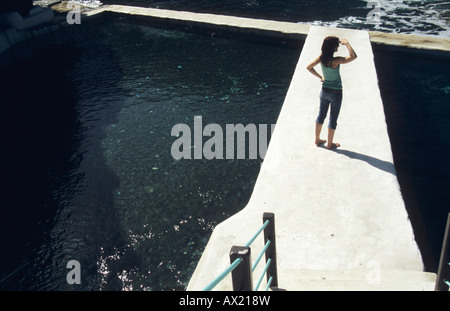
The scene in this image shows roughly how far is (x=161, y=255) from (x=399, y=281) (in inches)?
167

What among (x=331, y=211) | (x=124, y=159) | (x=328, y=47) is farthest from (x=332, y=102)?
(x=124, y=159)

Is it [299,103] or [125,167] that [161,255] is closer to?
[125,167]

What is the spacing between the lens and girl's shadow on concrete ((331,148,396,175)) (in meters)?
5.79

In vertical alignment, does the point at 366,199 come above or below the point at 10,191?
above

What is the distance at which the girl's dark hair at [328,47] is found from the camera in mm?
5254

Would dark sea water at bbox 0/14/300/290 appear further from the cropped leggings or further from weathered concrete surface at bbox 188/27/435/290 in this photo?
the cropped leggings

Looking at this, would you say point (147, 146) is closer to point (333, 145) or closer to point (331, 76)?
point (333, 145)

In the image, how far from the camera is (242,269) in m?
2.68

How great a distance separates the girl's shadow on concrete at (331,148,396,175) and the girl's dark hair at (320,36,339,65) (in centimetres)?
180

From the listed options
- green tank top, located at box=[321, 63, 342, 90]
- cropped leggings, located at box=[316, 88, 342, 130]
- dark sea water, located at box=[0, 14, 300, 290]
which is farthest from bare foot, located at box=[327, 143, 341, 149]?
dark sea water, located at box=[0, 14, 300, 290]

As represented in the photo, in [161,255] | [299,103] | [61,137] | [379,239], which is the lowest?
[161,255]

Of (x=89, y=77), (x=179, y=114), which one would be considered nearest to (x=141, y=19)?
(x=89, y=77)
